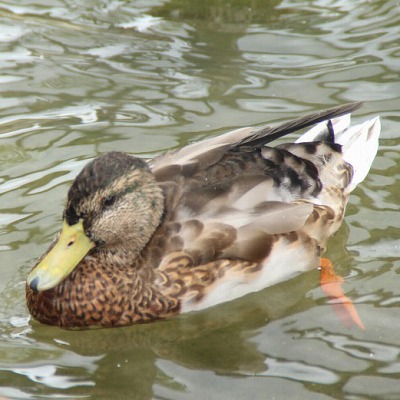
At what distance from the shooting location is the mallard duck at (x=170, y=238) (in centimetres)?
582

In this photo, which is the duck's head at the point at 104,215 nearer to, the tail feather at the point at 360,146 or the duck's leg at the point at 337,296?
the duck's leg at the point at 337,296

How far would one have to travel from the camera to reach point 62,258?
580 cm

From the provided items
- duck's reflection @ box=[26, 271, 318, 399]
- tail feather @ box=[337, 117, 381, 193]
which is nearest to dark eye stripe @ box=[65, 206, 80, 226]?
duck's reflection @ box=[26, 271, 318, 399]

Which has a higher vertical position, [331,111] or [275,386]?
[331,111]

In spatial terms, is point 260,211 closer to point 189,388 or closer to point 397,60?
point 189,388

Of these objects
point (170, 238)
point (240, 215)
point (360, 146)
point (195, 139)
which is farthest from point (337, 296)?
point (195, 139)

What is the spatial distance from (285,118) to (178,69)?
1306 millimetres

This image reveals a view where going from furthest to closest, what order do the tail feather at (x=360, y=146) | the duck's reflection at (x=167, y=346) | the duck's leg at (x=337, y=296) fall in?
the tail feather at (x=360, y=146), the duck's leg at (x=337, y=296), the duck's reflection at (x=167, y=346)

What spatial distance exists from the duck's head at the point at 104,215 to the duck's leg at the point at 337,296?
3.77ft

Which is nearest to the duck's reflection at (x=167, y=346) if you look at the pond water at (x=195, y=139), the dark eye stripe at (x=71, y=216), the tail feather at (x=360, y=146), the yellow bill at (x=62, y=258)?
the pond water at (x=195, y=139)

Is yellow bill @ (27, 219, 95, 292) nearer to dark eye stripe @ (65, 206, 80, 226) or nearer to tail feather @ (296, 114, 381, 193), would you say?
dark eye stripe @ (65, 206, 80, 226)

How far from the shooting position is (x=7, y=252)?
6.75 metres

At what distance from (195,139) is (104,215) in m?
2.42

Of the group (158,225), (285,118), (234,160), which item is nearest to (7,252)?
(158,225)
